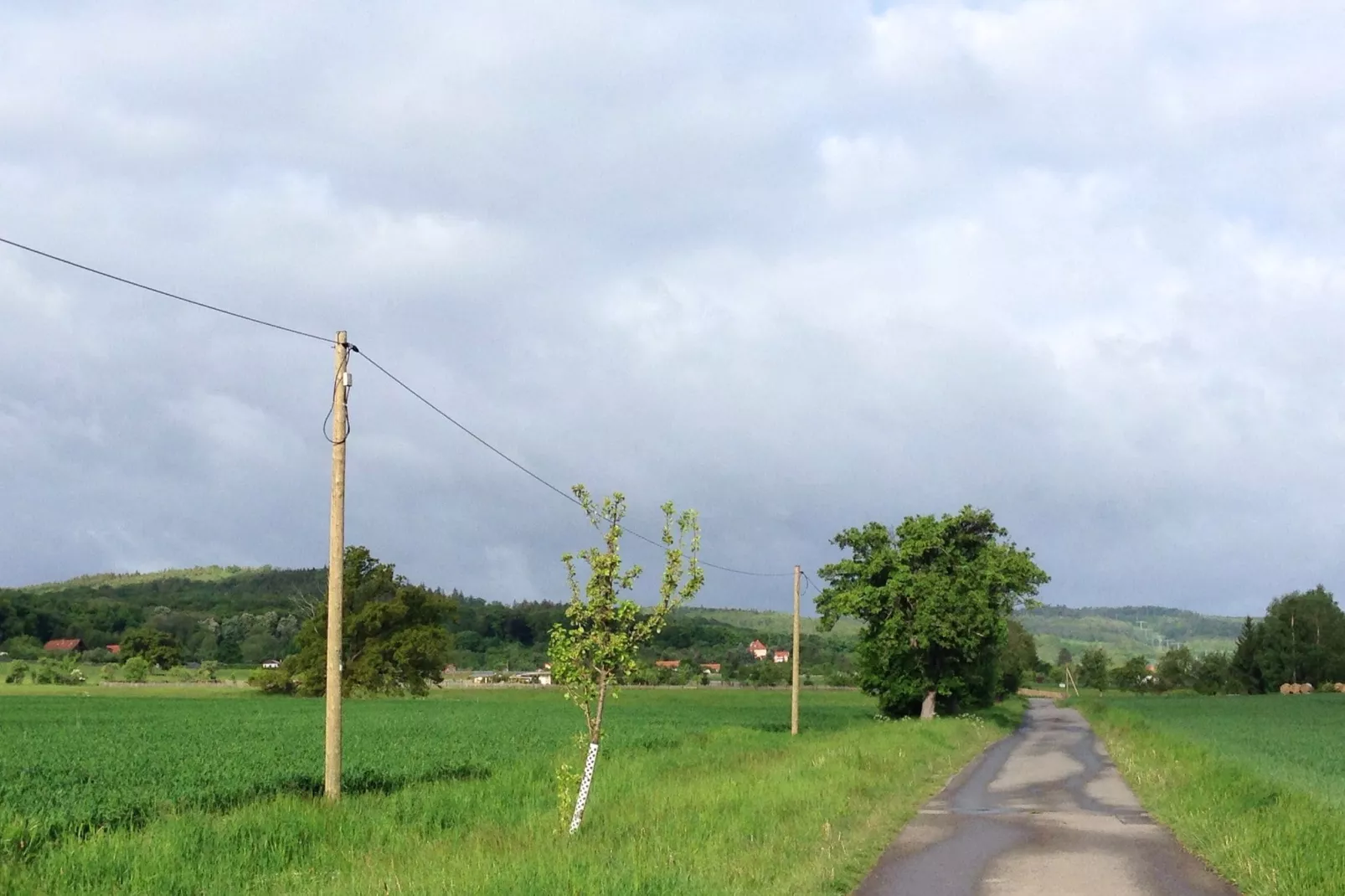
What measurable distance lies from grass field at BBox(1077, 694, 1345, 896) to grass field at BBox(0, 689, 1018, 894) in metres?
4.61

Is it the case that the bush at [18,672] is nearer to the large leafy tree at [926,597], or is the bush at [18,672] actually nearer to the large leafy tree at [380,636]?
the large leafy tree at [380,636]

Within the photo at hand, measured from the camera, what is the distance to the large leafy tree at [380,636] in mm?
78000

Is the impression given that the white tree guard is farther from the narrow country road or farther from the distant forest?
the distant forest

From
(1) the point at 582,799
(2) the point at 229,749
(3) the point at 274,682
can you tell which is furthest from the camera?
(3) the point at 274,682

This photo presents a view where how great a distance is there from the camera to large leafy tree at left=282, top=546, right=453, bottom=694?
78000 millimetres

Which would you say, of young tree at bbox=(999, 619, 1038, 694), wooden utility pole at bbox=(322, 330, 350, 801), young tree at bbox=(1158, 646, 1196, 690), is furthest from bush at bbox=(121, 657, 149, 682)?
young tree at bbox=(1158, 646, 1196, 690)

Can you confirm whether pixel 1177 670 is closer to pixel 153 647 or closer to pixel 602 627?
pixel 153 647

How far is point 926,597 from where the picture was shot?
51.8 m

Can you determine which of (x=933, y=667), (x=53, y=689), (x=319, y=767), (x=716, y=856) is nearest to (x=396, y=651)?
(x=53, y=689)

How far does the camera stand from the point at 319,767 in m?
22.9

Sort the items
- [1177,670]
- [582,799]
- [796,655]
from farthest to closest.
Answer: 1. [1177,670]
2. [796,655]
3. [582,799]

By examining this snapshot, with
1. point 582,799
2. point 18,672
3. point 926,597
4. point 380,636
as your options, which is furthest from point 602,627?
point 18,672

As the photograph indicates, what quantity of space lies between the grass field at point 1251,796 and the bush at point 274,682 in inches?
2402

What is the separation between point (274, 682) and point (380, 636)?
10.9 m
